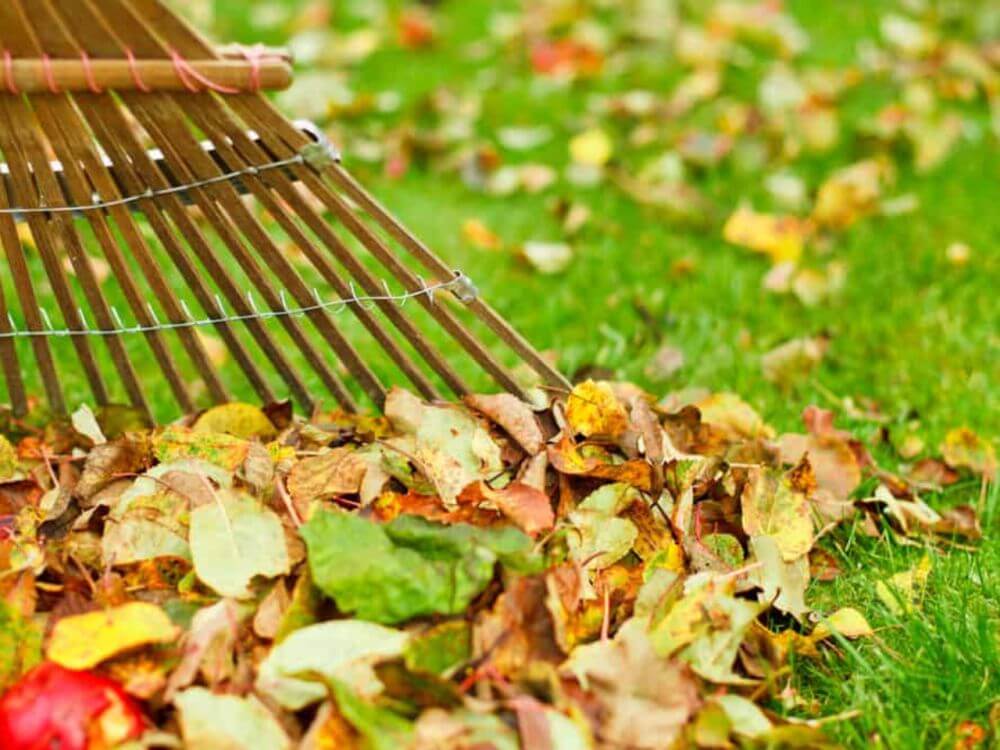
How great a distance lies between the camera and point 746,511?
1.81 metres

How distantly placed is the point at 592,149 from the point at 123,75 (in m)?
2.03

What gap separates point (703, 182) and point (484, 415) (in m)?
1.77

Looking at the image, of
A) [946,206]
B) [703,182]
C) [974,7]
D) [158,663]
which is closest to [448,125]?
[703,182]

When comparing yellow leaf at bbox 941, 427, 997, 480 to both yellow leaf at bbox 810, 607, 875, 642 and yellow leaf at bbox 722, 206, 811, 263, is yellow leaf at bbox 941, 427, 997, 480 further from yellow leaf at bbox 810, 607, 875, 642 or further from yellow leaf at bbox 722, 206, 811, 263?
yellow leaf at bbox 722, 206, 811, 263

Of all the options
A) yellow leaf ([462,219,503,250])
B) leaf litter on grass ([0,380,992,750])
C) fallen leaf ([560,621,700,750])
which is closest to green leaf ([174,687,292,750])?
leaf litter on grass ([0,380,992,750])

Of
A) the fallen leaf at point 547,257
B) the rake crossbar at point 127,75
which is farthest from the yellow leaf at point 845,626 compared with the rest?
the fallen leaf at point 547,257

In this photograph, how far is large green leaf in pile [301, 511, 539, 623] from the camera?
1.44m

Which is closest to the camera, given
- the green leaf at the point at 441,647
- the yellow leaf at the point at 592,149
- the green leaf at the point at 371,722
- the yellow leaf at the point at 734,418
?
the green leaf at the point at 371,722

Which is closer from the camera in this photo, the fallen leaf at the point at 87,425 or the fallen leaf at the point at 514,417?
the fallen leaf at the point at 514,417

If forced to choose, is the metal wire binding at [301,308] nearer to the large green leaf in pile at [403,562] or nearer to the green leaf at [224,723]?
Answer: the large green leaf in pile at [403,562]

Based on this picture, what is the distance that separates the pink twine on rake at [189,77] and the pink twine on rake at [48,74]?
15 centimetres

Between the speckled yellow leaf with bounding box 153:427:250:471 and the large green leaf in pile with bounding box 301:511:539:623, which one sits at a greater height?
the large green leaf in pile with bounding box 301:511:539:623

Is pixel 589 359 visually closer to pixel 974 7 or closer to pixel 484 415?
pixel 484 415

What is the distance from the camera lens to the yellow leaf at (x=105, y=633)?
1.34m
